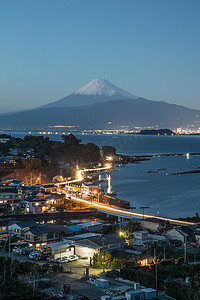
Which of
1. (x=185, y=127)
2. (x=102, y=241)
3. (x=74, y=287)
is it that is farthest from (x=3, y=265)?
(x=185, y=127)

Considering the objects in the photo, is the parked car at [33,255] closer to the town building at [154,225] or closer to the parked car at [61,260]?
the parked car at [61,260]

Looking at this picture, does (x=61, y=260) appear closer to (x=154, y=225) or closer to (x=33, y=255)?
(x=33, y=255)

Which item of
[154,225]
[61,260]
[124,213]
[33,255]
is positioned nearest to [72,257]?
[61,260]

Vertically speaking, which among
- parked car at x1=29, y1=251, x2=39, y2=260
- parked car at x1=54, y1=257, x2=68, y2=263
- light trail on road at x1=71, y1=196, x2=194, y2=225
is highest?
light trail on road at x1=71, y1=196, x2=194, y2=225

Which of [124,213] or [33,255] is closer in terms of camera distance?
[33,255]

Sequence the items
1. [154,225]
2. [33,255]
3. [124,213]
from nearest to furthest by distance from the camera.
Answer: [33,255] < [154,225] < [124,213]

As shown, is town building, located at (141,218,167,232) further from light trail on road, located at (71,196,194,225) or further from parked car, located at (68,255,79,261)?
parked car, located at (68,255,79,261)

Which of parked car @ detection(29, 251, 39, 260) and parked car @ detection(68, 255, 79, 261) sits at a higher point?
parked car @ detection(29, 251, 39, 260)

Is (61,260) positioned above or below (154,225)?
below

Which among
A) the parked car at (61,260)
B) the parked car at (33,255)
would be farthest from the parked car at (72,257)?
the parked car at (33,255)

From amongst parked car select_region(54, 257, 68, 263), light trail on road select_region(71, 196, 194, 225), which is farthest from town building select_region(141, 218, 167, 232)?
parked car select_region(54, 257, 68, 263)

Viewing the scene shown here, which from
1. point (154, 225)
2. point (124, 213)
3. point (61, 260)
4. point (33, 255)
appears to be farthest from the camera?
point (124, 213)

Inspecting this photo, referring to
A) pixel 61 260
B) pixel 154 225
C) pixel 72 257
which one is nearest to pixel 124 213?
pixel 154 225
